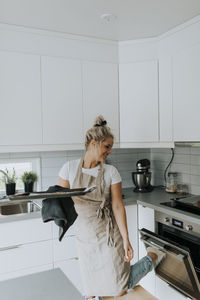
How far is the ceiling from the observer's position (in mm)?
1797

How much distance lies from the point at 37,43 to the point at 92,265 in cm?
173

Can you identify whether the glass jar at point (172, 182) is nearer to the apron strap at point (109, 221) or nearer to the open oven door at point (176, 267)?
the open oven door at point (176, 267)

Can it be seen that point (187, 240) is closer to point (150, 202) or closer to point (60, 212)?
point (150, 202)

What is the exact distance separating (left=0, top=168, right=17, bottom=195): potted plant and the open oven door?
3.88ft

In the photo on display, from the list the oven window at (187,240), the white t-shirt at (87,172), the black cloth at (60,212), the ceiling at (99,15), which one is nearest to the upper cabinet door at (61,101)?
the ceiling at (99,15)

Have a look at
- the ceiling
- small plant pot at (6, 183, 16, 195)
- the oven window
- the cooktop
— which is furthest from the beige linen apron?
the ceiling

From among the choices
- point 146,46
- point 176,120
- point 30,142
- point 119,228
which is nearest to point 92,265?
point 119,228

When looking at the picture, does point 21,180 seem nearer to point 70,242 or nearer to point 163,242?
point 70,242

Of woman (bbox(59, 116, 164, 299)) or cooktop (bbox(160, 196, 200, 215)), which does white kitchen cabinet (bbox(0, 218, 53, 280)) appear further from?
cooktop (bbox(160, 196, 200, 215))

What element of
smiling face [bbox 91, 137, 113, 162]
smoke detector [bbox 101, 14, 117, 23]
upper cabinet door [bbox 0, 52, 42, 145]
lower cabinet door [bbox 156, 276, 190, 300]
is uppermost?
smoke detector [bbox 101, 14, 117, 23]

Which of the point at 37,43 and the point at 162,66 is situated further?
the point at 162,66

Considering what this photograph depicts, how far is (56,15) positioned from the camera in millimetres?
1964

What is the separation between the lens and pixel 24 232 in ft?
6.95

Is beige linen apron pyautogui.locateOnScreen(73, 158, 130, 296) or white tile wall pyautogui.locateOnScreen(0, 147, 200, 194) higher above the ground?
white tile wall pyautogui.locateOnScreen(0, 147, 200, 194)
